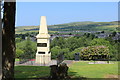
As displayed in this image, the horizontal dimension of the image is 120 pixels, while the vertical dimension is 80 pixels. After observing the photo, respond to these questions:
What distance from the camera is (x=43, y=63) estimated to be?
65.3 feet

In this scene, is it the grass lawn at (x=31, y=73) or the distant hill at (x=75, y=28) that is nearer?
the grass lawn at (x=31, y=73)

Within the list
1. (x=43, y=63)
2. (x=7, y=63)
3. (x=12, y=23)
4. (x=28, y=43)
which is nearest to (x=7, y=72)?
(x=7, y=63)

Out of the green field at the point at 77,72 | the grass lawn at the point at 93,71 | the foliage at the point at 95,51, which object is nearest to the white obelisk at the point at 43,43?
the foliage at the point at 95,51

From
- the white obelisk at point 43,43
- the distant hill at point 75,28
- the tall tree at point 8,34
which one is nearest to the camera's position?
the tall tree at point 8,34

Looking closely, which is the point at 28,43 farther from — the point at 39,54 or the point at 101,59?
the point at 101,59

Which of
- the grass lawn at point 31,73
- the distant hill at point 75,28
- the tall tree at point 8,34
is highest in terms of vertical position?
the distant hill at point 75,28

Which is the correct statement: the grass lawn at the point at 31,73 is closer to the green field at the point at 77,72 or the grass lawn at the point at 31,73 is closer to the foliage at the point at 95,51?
the green field at the point at 77,72

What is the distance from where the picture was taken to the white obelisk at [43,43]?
19.9 meters

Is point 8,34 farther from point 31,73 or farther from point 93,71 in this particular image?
point 93,71

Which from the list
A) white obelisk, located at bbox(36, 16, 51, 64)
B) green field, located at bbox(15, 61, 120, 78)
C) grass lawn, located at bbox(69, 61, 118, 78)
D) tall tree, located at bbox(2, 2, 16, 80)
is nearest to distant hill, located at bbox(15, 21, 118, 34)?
Answer: white obelisk, located at bbox(36, 16, 51, 64)

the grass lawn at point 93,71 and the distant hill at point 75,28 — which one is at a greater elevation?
the distant hill at point 75,28

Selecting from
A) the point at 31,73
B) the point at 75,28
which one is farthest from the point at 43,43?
the point at 75,28

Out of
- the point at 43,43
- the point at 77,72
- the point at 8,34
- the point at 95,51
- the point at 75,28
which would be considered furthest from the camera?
the point at 75,28

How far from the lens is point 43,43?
2009 centimetres
